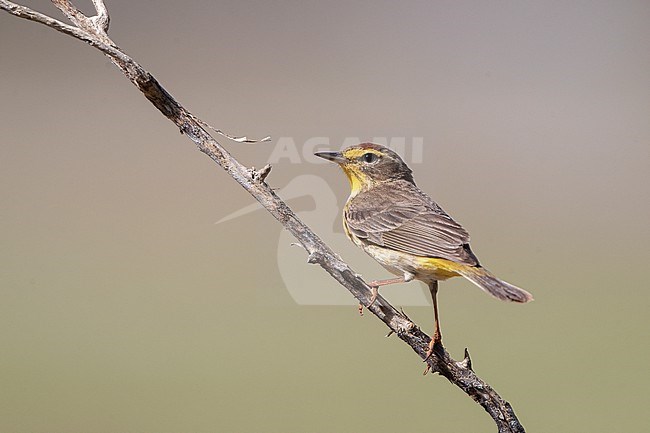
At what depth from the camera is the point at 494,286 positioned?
1.08 metres

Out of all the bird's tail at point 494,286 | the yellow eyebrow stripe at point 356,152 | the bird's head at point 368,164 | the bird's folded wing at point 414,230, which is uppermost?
the yellow eyebrow stripe at point 356,152

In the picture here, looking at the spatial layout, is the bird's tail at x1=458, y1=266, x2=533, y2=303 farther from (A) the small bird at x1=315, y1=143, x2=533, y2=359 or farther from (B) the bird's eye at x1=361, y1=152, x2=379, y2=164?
(B) the bird's eye at x1=361, y1=152, x2=379, y2=164

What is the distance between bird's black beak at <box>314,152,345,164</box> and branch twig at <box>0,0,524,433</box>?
0.26 meters

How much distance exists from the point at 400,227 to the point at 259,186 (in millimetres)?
362

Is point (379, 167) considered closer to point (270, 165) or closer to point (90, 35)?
point (270, 165)

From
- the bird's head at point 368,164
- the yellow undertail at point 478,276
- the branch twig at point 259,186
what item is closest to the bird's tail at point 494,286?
the yellow undertail at point 478,276

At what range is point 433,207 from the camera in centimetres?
140

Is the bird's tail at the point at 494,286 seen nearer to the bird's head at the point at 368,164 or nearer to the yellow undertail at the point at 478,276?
the yellow undertail at the point at 478,276

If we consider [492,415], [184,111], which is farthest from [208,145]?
[492,415]

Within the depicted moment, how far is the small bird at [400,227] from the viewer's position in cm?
120

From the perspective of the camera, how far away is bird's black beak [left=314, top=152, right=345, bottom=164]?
133cm

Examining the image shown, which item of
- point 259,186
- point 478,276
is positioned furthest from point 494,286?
point 259,186

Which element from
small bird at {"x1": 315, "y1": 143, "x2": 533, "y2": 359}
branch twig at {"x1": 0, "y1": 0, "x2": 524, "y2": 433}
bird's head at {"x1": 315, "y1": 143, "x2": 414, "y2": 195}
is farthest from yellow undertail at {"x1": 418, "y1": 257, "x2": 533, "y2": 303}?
bird's head at {"x1": 315, "y1": 143, "x2": 414, "y2": 195}

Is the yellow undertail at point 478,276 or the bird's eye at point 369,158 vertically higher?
the bird's eye at point 369,158
